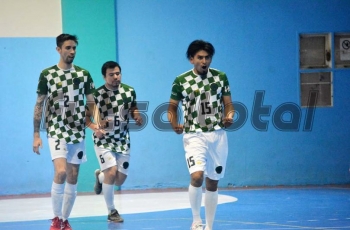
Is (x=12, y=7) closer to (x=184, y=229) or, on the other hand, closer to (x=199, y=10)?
(x=199, y=10)

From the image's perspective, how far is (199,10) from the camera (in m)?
12.9

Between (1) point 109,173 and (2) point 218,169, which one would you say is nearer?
(2) point 218,169

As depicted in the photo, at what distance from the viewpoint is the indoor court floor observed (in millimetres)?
8117

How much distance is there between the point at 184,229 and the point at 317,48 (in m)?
6.62

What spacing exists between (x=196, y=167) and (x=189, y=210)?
2.72 meters

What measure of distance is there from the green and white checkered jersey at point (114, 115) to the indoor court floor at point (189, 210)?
0.95 meters

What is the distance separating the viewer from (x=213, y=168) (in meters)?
7.26

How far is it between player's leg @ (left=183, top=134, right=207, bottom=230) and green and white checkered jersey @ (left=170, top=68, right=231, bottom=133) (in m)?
0.14

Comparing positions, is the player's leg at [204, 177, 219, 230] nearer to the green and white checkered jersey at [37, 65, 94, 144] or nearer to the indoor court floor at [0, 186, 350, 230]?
the indoor court floor at [0, 186, 350, 230]

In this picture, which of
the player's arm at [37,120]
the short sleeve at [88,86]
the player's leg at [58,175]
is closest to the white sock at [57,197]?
the player's leg at [58,175]

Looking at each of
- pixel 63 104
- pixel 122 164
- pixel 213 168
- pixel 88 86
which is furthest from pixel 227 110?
pixel 122 164

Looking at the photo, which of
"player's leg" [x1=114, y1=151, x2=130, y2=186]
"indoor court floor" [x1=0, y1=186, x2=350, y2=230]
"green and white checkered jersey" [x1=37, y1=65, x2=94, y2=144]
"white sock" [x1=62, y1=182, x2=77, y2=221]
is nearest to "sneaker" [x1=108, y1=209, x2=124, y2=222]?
"indoor court floor" [x1=0, y1=186, x2=350, y2=230]

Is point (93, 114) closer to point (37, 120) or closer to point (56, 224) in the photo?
point (37, 120)

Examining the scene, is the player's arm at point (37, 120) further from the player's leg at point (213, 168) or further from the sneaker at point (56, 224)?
the player's leg at point (213, 168)
